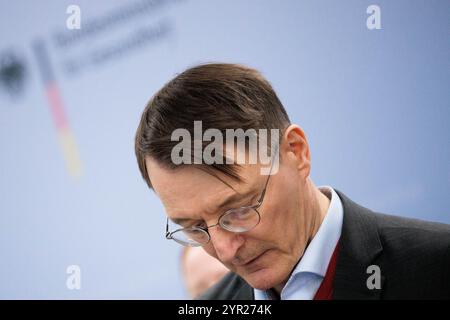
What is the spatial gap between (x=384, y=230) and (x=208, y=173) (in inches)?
18.2

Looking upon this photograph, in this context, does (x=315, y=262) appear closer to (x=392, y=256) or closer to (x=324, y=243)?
(x=324, y=243)

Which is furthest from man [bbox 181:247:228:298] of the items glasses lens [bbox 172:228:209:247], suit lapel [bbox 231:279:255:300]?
glasses lens [bbox 172:228:209:247]

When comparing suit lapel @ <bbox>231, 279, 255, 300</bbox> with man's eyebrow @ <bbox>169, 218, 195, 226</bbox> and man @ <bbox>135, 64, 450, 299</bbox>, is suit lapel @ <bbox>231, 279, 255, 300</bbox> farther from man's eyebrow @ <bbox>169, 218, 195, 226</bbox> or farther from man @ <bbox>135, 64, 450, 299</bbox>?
man's eyebrow @ <bbox>169, 218, 195, 226</bbox>

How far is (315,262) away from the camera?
151 centimetres

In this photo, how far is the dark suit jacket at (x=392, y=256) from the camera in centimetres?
146

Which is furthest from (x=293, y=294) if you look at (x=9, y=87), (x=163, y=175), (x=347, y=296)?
(x=9, y=87)

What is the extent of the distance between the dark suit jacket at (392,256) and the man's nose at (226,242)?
24 cm

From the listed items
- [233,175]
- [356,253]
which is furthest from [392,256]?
[233,175]

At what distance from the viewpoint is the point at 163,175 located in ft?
4.95

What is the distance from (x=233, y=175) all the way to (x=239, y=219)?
0.10 m

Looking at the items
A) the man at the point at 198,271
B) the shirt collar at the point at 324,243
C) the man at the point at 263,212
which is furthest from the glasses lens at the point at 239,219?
the man at the point at 198,271
